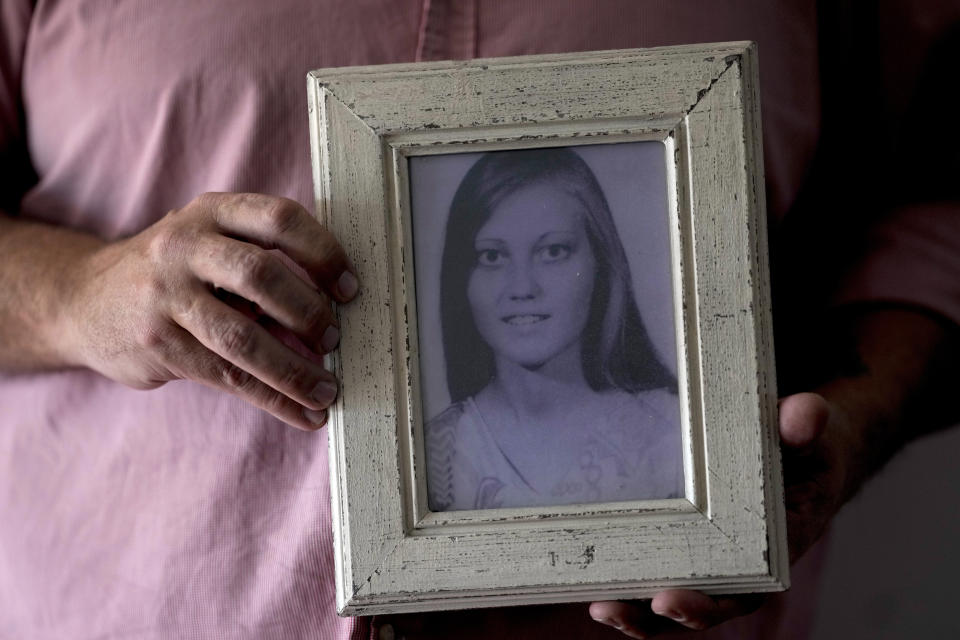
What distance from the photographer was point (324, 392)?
2.02ft

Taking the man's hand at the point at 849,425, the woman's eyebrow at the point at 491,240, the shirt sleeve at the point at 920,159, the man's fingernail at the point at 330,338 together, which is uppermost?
the shirt sleeve at the point at 920,159

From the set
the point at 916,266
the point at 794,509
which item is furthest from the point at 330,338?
the point at 916,266

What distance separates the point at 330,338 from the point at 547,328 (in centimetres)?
17

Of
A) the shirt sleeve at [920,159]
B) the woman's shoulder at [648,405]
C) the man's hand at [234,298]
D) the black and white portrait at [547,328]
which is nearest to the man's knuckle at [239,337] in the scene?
the man's hand at [234,298]

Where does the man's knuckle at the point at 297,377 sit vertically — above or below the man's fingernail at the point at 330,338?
below

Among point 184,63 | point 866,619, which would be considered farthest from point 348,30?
point 866,619

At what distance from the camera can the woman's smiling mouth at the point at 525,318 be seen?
64cm

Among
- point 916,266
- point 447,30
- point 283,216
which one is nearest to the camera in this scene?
point 283,216

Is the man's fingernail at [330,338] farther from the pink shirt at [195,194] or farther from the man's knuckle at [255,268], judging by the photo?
the pink shirt at [195,194]

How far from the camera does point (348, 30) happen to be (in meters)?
0.75

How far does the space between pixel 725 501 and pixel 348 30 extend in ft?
1.72

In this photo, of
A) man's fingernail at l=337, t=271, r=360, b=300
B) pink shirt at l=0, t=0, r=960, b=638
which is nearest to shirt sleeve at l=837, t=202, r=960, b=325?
pink shirt at l=0, t=0, r=960, b=638

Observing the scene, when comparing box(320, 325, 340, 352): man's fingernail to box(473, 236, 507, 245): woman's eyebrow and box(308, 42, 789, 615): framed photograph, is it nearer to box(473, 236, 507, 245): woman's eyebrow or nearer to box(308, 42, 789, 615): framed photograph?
box(308, 42, 789, 615): framed photograph

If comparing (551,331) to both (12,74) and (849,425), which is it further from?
(12,74)
